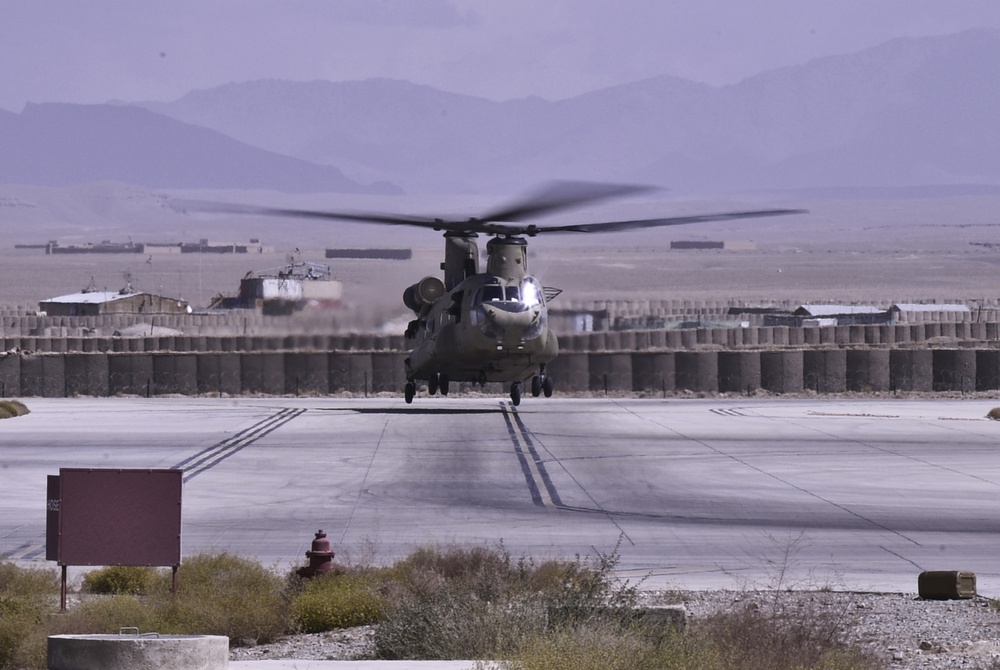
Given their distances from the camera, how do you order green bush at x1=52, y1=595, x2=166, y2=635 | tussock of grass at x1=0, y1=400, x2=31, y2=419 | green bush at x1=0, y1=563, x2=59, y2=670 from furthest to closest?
tussock of grass at x1=0, y1=400, x2=31, y2=419
green bush at x1=52, y1=595, x2=166, y2=635
green bush at x1=0, y1=563, x2=59, y2=670

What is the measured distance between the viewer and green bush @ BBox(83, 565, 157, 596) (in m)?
14.8

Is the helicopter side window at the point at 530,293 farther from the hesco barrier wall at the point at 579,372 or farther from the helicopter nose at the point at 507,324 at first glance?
the hesco barrier wall at the point at 579,372

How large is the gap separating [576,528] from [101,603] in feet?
27.5

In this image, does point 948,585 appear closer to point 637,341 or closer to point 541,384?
point 541,384

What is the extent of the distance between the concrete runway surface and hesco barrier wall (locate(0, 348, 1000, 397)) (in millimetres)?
9260

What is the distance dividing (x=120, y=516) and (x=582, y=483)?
553 inches

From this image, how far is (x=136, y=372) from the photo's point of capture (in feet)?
184

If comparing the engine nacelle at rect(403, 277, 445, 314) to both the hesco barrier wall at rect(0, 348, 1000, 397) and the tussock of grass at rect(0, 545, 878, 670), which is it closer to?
the hesco barrier wall at rect(0, 348, 1000, 397)

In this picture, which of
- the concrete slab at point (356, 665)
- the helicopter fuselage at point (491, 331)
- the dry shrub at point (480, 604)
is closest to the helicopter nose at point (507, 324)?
the helicopter fuselage at point (491, 331)

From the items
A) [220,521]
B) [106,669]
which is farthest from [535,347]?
[106,669]

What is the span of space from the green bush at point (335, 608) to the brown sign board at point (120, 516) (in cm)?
132

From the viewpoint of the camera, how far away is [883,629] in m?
13.2

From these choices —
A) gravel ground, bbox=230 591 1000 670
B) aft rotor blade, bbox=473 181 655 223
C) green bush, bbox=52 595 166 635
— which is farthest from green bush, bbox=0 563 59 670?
aft rotor blade, bbox=473 181 655 223

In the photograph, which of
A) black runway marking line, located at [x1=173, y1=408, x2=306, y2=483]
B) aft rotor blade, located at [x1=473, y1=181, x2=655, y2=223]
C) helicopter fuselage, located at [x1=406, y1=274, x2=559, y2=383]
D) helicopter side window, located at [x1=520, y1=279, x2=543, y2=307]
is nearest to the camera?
black runway marking line, located at [x1=173, y1=408, x2=306, y2=483]
